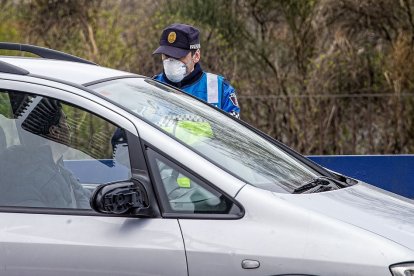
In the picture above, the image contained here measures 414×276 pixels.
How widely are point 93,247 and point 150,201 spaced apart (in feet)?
1.01

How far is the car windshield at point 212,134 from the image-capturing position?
4723 mm

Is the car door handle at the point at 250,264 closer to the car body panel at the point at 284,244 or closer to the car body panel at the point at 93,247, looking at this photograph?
the car body panel at the point at 284,244

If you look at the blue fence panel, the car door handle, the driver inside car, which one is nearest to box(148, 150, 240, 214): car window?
the car door handle

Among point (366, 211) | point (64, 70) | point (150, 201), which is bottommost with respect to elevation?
point (366, 211)

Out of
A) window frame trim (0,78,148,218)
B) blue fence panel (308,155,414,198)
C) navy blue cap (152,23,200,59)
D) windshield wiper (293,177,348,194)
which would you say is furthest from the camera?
blue fence panel (308,155,414,198)

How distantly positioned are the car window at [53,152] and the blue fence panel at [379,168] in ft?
16.7

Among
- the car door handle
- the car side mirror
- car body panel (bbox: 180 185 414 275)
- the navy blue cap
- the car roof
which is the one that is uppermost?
the car roof

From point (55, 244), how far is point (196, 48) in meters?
3.17

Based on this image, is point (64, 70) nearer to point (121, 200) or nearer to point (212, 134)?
point (212, 134)

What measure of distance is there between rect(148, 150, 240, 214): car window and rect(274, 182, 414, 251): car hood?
0.86 feet

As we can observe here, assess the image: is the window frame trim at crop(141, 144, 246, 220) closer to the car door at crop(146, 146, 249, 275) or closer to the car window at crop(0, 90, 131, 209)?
the car door at crop(146, 146, 249, 275)

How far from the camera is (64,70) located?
5070 millimetres

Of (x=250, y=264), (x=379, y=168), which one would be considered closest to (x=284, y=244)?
(x=250, y=264)

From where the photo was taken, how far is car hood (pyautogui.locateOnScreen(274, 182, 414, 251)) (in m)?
4.41
